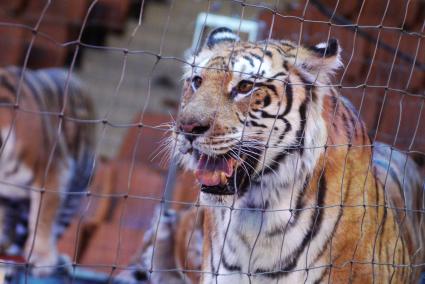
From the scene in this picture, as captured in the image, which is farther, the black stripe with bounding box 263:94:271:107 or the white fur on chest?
the white fur on chest

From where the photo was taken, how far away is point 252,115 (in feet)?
9.20

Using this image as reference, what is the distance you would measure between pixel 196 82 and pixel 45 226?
2.65m

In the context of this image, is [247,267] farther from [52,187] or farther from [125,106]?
[125,106]

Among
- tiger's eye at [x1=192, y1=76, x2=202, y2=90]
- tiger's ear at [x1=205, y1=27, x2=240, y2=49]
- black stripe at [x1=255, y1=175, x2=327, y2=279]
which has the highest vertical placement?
tiger's ear at [x1=205, y1=27, x2=240, y2=49]

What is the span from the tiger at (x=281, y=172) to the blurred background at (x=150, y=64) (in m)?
1.07

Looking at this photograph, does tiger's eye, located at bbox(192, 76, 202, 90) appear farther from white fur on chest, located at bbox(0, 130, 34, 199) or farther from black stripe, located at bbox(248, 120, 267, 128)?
white fur on chest, located at bbox(0, 130, 34, 199)

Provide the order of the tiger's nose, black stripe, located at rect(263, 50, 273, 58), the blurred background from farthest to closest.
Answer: the blurred background, black stripe, located at rect(263, 50, 273, 58), the tiger's nose

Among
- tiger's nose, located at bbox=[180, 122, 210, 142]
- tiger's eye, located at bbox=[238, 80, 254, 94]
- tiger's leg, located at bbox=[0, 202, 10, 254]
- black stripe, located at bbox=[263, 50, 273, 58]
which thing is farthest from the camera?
tiger's leg, located at bbox=[0, 202, 10, 254]

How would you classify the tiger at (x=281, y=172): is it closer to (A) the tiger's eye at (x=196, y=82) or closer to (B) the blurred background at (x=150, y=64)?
(A) the tiger's eye at (x=196, y=82)

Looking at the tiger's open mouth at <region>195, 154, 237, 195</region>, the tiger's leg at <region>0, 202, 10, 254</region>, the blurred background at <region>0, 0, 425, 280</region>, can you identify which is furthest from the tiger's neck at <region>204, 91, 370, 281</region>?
the tiger's leg at <region>0, 202, 10, 254</region>

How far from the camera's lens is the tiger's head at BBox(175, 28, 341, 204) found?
8.85 feet

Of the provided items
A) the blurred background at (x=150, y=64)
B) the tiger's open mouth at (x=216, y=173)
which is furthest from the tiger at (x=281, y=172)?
the blurred background at (x=150, y=64)

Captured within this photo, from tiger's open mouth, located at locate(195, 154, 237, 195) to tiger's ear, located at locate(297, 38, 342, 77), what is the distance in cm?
44

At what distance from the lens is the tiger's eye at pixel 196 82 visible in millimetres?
2881
